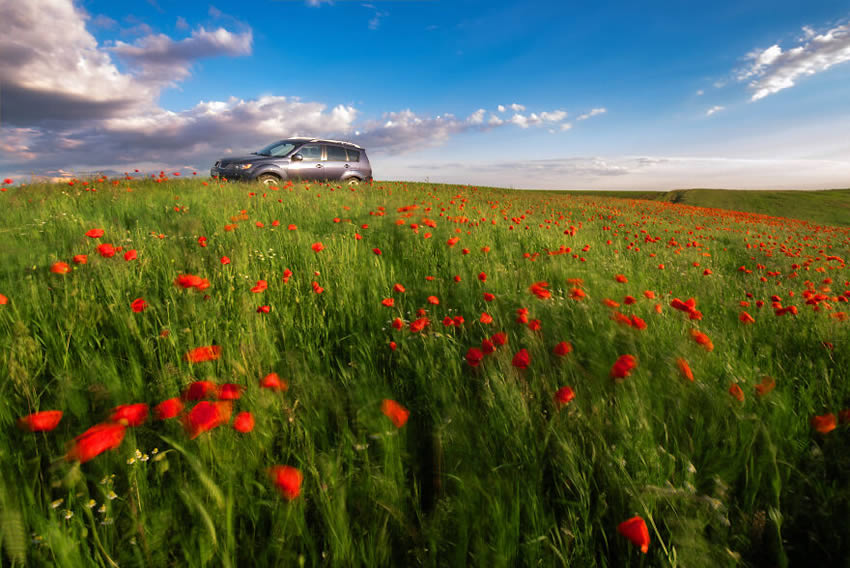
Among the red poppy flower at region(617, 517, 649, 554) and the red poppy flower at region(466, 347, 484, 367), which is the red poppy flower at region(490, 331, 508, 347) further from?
the red poppy flower at region(617, 517, 649, 554)

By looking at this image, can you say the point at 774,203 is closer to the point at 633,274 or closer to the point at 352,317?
the point at 633,274

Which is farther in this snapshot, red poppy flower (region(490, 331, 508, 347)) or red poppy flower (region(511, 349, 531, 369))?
red poppy flower (region(490, 331, 508, 347))

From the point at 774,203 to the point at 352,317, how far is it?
50.9 meters

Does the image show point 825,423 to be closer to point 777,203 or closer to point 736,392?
point 736,392

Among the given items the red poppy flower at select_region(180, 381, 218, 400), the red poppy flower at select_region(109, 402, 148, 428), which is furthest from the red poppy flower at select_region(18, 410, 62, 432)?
the red poppy flower at select_region(180, 381, 218, 400)

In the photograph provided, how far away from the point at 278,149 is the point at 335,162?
197 centimetres

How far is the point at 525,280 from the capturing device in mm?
3289

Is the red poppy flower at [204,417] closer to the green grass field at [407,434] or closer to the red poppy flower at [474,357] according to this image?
the green grass field at [407,434]

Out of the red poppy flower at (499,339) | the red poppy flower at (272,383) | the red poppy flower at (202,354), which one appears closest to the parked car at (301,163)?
the red poppy flower at (202,354)

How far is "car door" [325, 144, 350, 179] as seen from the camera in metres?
13.2

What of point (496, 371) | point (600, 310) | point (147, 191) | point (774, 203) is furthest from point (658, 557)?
point (774, 203)

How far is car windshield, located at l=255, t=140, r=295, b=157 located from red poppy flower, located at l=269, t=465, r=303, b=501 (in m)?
12.8

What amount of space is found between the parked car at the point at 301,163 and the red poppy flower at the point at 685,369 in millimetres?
10986

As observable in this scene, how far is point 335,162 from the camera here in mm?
13398
